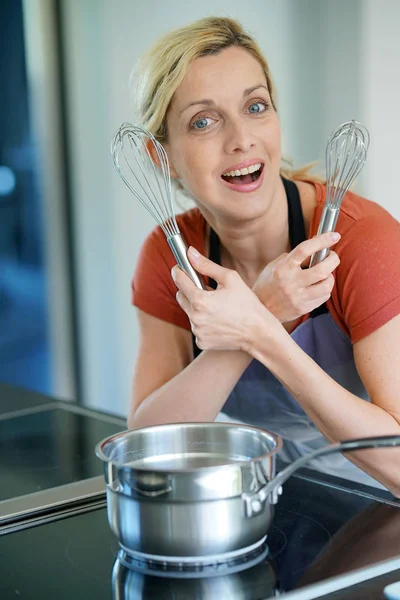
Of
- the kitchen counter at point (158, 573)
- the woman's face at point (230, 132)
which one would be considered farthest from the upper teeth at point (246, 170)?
the kitchen counter at point (158, 573)

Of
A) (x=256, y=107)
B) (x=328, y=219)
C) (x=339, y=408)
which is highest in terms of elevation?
(x=256, y=107)

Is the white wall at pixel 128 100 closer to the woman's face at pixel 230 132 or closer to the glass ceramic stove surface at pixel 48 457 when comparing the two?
the woman's face at pixel 230 132

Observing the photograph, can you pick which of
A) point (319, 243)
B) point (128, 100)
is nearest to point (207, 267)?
point (319, 243)

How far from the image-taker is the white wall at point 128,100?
2273mm

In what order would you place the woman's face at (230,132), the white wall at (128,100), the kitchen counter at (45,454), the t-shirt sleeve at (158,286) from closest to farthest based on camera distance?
1. the kitchen counter at (45,454)
2. the woman's face at (230,132)
3. the t-shirt sleeve at (158,286)
4. the white wall at (128,100)

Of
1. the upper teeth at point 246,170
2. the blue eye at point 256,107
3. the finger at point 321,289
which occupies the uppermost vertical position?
the blue eye at point 256,107

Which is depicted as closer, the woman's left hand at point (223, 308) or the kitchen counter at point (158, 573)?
the kitchen counter at point (158, 573)

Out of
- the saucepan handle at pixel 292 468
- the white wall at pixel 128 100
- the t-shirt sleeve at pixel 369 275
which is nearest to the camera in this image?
the saucepan handle at pixel 292 468

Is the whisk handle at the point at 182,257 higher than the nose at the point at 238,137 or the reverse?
the reverse

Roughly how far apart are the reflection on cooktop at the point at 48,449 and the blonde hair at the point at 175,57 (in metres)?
0.49

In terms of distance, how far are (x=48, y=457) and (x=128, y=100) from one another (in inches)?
81.1

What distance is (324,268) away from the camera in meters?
1.04

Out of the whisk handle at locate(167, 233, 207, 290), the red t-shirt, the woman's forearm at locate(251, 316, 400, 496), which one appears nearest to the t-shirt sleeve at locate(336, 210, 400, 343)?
the red t-shirt

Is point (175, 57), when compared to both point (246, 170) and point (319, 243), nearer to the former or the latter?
point (246, 170)
